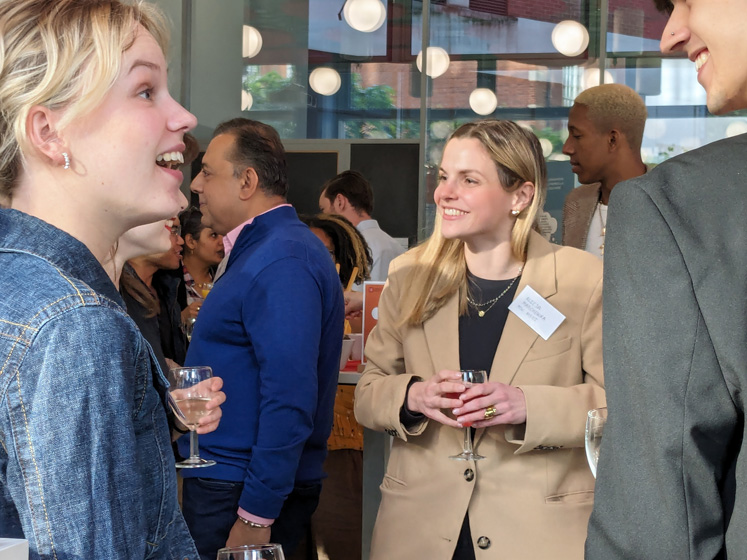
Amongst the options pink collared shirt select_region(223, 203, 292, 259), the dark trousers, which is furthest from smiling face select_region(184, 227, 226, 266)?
the dark trousers

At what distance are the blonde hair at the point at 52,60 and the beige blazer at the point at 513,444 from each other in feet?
4.30

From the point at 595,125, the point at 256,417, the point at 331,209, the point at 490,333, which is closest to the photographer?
the point at 490,333

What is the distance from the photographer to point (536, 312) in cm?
231

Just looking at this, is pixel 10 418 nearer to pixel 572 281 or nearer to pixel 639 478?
pixel 639 478

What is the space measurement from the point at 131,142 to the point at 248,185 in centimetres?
162

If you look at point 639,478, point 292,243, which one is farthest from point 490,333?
point 639,478

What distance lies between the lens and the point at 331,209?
671cm

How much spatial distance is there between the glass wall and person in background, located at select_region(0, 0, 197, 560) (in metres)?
7.64

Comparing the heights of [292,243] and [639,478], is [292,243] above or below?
above

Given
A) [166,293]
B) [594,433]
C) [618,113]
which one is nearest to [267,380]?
[594,433]

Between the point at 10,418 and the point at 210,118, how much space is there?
27.4ft

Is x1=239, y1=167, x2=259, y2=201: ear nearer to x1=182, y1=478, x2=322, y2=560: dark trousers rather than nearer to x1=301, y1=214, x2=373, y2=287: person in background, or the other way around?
x1=182, y1=478, x2=322, y2=560: dark trousers

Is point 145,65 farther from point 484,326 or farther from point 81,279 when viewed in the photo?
point 484,326

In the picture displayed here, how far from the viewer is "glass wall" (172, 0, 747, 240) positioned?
29.2 ft
